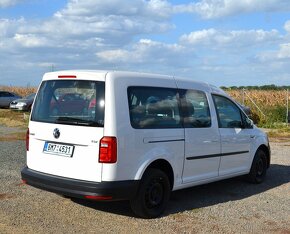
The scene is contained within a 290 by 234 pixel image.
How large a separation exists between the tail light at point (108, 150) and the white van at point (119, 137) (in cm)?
1

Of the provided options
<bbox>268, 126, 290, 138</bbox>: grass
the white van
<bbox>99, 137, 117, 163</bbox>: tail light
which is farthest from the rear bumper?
<bbox>268, 126, 290, 138</bbox>: grass

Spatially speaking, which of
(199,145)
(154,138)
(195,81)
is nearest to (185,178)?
(199,145)


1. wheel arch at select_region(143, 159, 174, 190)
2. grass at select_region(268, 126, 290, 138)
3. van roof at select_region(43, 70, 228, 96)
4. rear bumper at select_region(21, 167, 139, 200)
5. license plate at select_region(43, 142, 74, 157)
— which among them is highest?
van roof at select_region(43, 70, 228, 96)

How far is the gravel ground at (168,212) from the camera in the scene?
5.88 metres

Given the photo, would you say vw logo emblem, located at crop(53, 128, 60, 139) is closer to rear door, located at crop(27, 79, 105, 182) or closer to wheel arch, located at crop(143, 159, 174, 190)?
rear door, located at crop(27, 79, 105, 182)

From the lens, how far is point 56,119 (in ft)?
20.7

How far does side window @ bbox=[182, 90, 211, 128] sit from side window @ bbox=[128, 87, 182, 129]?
0.69ft

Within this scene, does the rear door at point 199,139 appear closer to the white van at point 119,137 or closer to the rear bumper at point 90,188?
the white van at point 119,137

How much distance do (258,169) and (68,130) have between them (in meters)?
4.61

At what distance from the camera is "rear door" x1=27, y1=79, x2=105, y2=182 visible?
592cm

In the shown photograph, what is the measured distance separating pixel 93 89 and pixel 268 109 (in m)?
22.0

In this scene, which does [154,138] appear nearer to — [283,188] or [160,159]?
[160,159]

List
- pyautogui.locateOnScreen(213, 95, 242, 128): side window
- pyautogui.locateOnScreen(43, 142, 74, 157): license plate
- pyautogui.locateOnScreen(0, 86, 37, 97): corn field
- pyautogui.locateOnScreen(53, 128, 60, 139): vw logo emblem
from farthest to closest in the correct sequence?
1. pyautogui.locateOnScreen(0, 86, 37, 97): corn field
2. pyautogui.locateOnScreen(213, 95, 242, 128): side window
3. pyautogui.locateOnScreen(53, 128, 60, 139): vw logo emblem
4. pyautogui.locateOnScreen(43, 142, 74, 157): license plate

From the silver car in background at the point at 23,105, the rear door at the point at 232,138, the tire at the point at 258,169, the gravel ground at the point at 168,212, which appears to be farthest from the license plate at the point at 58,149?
the silver car in background at the point at 23,105
